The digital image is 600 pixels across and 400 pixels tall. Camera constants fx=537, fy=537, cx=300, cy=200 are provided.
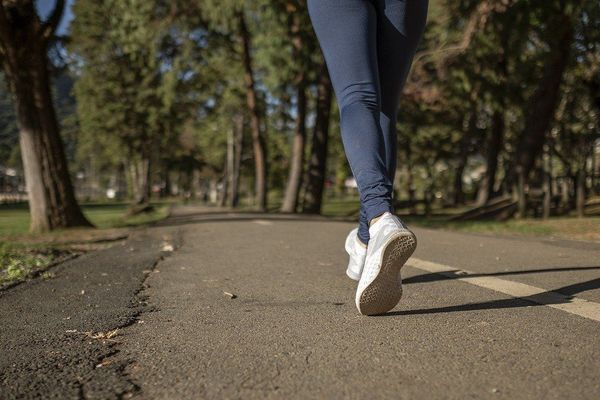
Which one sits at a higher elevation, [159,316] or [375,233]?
[375,233]

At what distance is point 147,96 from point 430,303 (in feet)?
99.5

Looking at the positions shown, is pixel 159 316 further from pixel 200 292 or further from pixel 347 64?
pixel 347 64

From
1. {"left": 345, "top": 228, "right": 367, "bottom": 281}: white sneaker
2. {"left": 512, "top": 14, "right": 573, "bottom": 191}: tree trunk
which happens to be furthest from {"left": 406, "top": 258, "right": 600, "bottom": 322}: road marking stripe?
{"left": 512, "top": 14, "right": 573, "bottom": 191}: tree trunk

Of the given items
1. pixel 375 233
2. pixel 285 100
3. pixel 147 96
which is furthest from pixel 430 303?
pixel 147 96

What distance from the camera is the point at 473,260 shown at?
4059 mm

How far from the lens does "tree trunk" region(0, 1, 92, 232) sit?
30.1 ft

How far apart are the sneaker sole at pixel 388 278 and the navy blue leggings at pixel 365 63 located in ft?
0.77

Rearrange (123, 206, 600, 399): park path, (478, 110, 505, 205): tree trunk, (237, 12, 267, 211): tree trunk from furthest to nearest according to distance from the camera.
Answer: (237, 12, 267, 211): tree trunk
(478, 110, 505, 205): tree trunk
(123, 206, 600, 399): park path

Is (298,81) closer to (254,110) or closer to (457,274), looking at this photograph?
(254,110)

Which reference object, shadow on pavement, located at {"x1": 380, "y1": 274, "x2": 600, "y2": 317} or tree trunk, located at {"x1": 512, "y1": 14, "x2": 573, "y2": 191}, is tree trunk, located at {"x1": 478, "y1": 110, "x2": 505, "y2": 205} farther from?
shadow on pavement, located at {"x1": 380, "y1": 274, "x2": 600, "y2": 317}

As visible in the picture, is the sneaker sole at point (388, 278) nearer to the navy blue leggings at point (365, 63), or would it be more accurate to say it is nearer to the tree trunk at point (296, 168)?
the navy blue leggings at point (365, 63)

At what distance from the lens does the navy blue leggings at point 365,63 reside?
94.7 inches

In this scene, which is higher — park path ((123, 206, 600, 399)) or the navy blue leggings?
the navy blue leggings

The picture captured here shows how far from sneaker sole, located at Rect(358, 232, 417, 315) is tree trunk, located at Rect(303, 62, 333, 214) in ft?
55.5
